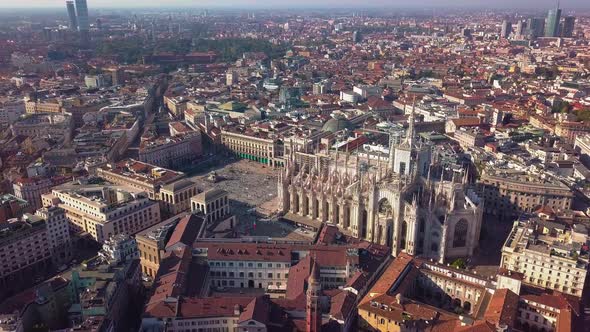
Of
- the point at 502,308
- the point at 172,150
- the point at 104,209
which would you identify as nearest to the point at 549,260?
the point at 502,308

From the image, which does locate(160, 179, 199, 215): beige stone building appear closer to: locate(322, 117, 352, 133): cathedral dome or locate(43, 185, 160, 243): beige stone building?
locate(43, 185, 160, 243): beige stone building

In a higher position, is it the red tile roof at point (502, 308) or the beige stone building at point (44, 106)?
the beige stone building at point (44, 106)

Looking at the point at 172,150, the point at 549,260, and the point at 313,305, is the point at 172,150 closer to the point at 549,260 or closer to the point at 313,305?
the point at 313,305

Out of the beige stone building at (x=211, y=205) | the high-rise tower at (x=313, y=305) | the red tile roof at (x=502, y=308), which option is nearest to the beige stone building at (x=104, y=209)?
the beige stone building at (x=211, y=205)

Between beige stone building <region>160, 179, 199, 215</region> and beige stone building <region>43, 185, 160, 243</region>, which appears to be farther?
beige stone building <region>160, 179, 199, 215</region>

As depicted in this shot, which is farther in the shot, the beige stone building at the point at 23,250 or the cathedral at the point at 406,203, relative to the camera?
the cathedral at the point at 406,203

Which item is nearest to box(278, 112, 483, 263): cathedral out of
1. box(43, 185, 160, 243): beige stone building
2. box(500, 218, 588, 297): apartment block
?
box(500, 218, 588, 297): apartment block

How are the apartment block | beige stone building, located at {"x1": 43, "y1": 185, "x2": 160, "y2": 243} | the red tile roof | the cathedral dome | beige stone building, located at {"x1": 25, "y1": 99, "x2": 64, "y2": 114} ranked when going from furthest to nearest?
beige stone building, located at {"x1": 25, "y1": 99, "x2": 64, "y2": 114}, the cathedral dome, beige stone building, located at {"x1": 43, "y1": 185, "x2": 160, "y2": 243}, the apartment block, the red tile roof

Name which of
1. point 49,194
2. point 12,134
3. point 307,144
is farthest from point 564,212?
point 12,134

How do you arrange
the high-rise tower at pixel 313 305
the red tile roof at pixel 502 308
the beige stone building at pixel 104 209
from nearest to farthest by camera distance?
1. the high-rise tower at pixel 313 305
2. the red tile roof at pixel 502 308
3. the beige stone building at pixel 104 209

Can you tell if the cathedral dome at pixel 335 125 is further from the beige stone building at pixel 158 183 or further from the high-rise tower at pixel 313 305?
the high-rise tower at pixel 313 305
